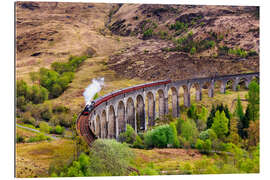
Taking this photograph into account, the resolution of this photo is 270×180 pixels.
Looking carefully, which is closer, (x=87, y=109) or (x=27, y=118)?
(x=27, y=118)

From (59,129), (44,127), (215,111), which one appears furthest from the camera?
(215,111)

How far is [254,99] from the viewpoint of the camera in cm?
1792

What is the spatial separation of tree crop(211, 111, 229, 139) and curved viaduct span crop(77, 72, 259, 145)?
2806 mm

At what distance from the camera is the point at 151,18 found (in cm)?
1797

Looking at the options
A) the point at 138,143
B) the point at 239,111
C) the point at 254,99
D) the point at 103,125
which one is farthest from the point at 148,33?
the point at 254,99

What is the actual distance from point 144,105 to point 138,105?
1.46 ft

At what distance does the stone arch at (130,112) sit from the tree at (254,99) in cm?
780

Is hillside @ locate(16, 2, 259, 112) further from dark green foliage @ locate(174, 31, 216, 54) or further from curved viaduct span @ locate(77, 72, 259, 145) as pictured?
curved viaduct span @ locate(77, 72, 259, 145)

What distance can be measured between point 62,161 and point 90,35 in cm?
841

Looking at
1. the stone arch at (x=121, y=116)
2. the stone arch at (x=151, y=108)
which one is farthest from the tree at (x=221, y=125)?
the stone arch at (x=121, y=116)

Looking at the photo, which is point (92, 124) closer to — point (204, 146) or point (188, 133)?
point (188, 133)

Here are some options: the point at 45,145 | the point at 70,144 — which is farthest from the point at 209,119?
the point at 45,145

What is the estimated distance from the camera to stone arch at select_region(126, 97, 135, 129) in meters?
19.1

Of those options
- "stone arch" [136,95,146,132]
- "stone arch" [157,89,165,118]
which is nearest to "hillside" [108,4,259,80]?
"stone arch" [157,89,165,118]
